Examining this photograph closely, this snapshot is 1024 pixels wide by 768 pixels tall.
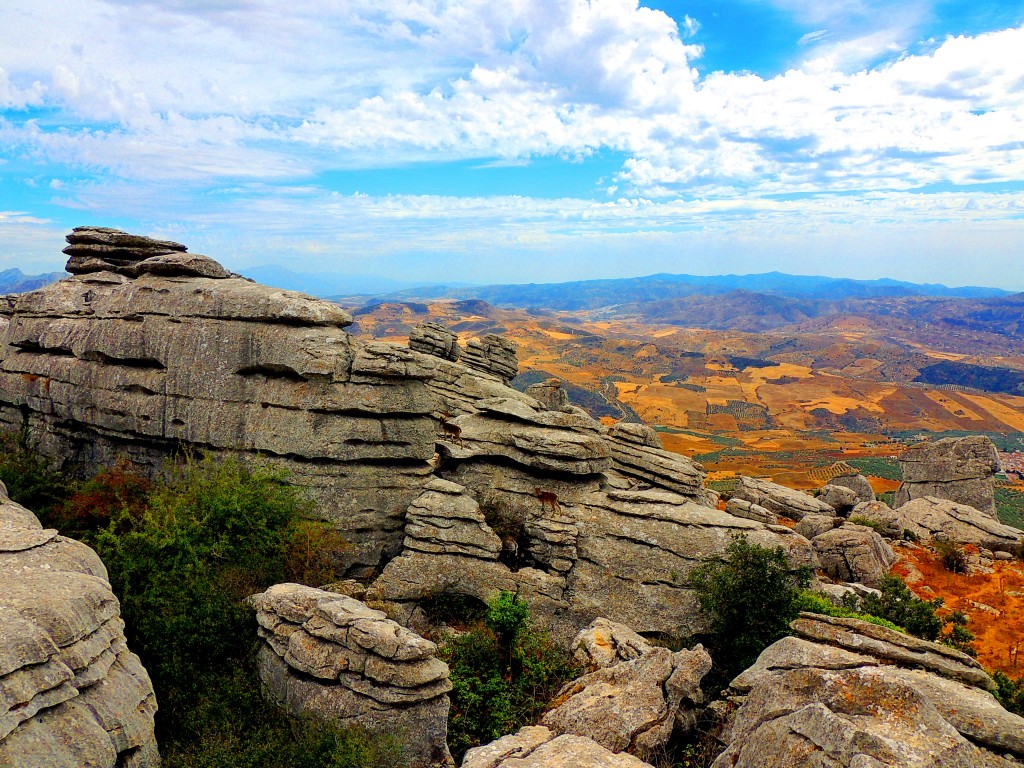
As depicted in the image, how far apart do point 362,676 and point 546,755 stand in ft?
18.3

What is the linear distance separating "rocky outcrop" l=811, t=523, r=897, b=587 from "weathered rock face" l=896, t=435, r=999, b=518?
2094cm

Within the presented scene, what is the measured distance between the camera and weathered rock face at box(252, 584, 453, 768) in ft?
47.5

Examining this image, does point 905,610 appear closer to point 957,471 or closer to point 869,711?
point 869,711

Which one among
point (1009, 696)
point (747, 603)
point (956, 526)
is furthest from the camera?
point (956, 526)

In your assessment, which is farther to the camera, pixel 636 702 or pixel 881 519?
pixel 881 519

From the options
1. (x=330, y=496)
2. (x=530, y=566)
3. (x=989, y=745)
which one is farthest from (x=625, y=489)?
(x=989, y=745)

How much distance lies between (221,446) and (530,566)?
581 inches

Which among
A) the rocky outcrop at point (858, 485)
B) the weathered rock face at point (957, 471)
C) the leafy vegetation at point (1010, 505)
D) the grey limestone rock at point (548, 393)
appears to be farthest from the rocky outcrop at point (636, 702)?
the leafy vegetation at point (1010, 505)

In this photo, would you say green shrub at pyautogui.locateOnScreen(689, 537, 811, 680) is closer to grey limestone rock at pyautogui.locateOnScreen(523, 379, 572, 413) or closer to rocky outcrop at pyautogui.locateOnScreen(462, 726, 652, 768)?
rocky outcrop at pyautogui.locateOnScreen(462, 726, 652, 768)

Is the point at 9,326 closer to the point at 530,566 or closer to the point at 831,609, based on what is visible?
the point at 530,566

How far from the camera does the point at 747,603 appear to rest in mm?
19734

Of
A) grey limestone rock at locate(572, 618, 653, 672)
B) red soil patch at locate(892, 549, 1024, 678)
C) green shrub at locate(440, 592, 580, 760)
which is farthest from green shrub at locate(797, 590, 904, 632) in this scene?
green shrub at locate(440, 592, 580, 760)

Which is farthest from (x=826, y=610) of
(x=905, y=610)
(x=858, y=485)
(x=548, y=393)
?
(x=858, y=485)

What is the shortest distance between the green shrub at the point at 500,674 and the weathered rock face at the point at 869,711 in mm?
5684
